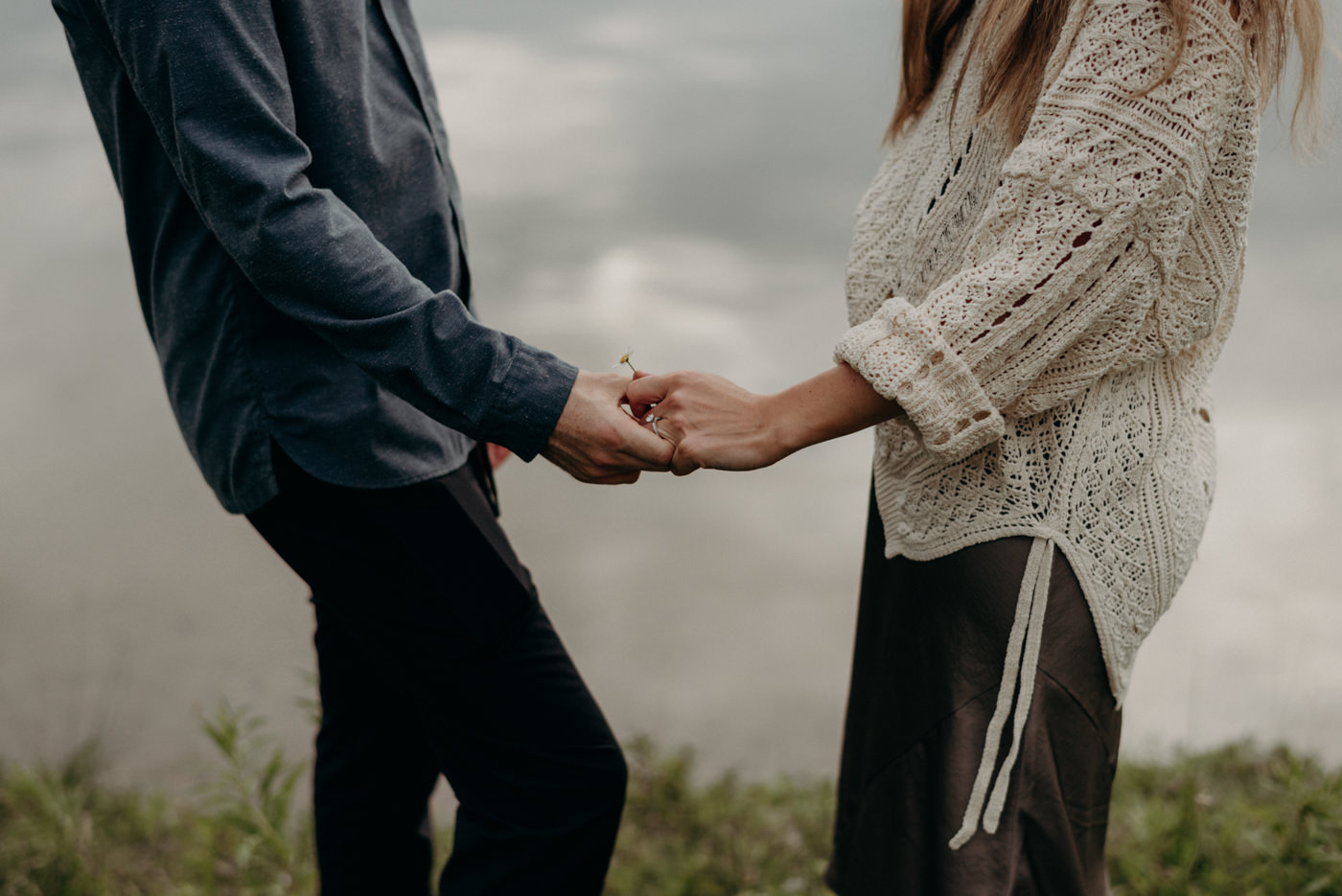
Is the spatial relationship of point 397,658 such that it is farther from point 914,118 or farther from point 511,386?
point 914,118

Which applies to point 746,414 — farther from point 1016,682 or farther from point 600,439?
point 1016,682

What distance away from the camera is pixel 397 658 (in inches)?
57.6

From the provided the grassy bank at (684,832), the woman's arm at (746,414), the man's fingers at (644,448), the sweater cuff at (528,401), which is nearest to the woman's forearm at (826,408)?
the woman's arm at (746,414)

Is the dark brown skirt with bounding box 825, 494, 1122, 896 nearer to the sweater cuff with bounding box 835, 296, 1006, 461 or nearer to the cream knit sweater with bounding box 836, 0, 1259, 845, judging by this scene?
the cream knit sweater with bounding box 836, 0, 1259, 845

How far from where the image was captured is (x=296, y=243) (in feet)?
3.91

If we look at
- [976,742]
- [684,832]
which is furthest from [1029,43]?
[684,832]

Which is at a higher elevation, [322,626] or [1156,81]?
[1156,81]

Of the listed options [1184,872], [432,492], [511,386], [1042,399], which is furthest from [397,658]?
[1184,872]

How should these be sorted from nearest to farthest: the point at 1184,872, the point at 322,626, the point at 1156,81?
1. the point at 1156,81
2. the point at 322,626
3. the point at 1184,872

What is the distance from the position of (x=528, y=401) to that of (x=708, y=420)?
0.80ft

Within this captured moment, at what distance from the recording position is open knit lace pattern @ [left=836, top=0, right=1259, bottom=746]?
1.05 meters

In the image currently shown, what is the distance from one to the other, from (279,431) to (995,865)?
108cm

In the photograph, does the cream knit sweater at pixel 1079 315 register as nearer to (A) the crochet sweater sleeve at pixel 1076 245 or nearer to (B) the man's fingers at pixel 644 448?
(A) the crochet sweater sleeve at pixel 1076 245

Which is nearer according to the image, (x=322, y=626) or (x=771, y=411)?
(x=771, y=411)
